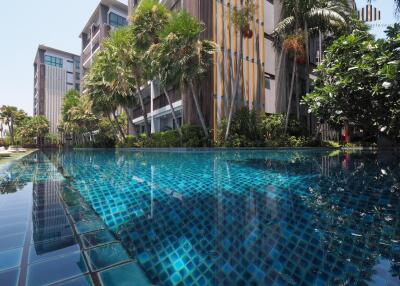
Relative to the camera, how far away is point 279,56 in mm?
21812

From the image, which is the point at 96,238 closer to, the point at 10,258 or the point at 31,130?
the point at 10,258

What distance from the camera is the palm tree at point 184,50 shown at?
15365 mm

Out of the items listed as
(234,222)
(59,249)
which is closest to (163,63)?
(234,222)

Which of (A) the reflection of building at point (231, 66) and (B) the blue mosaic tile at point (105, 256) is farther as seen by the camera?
(A) the reflection of building at point (231, 66)

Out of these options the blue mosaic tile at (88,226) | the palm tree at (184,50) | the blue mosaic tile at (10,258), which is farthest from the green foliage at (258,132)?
the blue mosaic tile at (10,258)

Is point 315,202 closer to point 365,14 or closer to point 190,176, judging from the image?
point 190,176

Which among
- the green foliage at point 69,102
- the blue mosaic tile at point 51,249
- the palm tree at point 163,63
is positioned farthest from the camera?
the green foliage at point 69,102

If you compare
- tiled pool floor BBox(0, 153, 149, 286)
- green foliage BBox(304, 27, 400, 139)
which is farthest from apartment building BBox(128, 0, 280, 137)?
tiled pool floor BBox(0, 153, 149, 286)

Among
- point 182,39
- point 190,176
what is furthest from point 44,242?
point 182,39

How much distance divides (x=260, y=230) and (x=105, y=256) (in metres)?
1.75

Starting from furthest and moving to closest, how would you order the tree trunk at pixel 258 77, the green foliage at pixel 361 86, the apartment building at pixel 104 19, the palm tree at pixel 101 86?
the apartment building at pixel 104 19 → the palm tree at pixel 101 86 → the tree trunk at pixel 258 77 → the green foliage at pixel 361 86

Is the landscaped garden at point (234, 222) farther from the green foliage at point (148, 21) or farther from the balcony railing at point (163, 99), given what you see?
the green foliage at point (148, 21)

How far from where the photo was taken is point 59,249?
92.0 inches

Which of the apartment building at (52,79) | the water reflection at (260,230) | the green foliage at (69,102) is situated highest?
the apartment building at (52,79)
